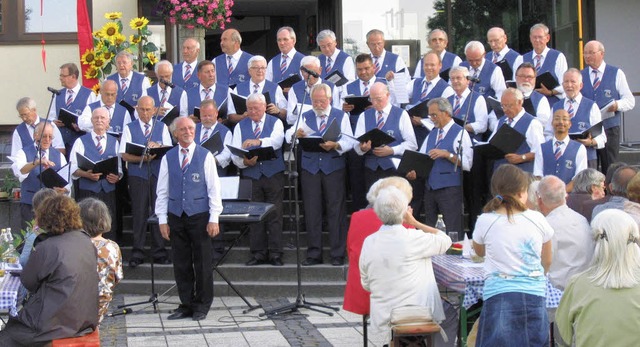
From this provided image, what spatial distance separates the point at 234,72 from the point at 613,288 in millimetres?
8258

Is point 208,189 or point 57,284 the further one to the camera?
point 208,189

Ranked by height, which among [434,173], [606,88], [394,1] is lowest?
[434,173]

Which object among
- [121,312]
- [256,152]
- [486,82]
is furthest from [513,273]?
[486,82]

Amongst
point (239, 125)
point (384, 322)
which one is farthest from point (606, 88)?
point (384, 322)

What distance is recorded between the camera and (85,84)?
49.7 ft

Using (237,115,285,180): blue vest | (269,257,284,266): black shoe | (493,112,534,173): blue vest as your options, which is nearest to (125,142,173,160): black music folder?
(237,115,285,180): blue vest

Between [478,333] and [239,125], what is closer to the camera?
[478,333]

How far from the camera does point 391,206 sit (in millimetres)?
7363

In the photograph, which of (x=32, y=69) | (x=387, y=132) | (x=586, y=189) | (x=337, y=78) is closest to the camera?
(x=586, y=189)

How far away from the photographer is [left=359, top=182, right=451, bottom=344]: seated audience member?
A: 7.36 m

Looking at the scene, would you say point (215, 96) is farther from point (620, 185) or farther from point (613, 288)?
point (613, 288)

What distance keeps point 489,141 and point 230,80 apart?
3564mm

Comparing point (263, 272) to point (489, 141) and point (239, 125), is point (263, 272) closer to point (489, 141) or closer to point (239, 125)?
point (239, 125)

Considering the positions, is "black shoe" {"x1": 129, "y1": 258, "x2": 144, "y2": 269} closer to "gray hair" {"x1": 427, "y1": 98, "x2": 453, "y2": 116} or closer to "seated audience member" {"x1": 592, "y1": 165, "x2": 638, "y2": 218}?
"gray hair" {"x1": 427, "y1": 98, "x2": 453, "y2": 116}
